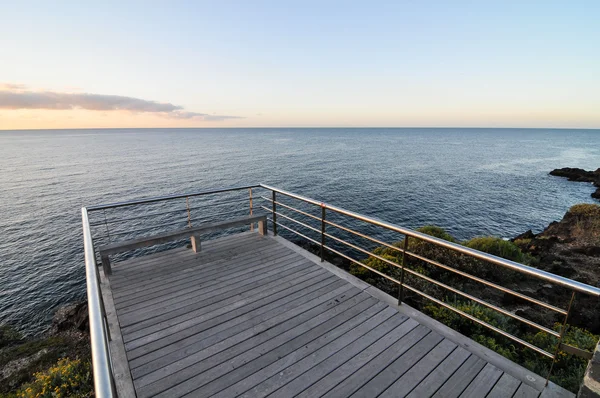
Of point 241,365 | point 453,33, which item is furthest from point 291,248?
point 453,33

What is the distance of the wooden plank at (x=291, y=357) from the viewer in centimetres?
250

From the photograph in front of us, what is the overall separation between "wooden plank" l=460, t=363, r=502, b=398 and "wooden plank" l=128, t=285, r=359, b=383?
5.23ft

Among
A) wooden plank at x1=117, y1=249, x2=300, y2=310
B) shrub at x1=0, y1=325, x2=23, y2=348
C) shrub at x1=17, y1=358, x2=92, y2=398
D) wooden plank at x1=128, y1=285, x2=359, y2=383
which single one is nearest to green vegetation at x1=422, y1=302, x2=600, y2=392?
wooden plank at x1=128, y1=285, x2=359, y2=383

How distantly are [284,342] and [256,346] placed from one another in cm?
32

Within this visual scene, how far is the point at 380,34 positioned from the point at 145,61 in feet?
59.8

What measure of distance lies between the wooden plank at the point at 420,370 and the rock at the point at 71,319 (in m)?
9.51

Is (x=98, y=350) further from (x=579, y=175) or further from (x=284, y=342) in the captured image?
(x=579, y=175)

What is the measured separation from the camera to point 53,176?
3139 cm

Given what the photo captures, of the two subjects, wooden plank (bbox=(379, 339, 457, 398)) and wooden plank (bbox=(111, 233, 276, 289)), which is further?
wooden plank (bbox=(111, 233, 276, 289))

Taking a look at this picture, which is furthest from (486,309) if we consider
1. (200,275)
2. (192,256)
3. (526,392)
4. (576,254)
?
(576,254)

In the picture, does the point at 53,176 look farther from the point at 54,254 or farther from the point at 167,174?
the point at 54,254

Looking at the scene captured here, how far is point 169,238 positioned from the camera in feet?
16.6

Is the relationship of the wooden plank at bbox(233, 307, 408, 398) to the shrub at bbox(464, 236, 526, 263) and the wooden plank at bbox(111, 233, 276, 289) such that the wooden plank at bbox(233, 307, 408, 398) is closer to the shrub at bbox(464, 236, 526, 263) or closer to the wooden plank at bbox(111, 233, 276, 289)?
the wooden plank at bbox(111, 233, 276, 289)

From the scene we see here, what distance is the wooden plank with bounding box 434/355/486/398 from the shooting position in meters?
2.40
